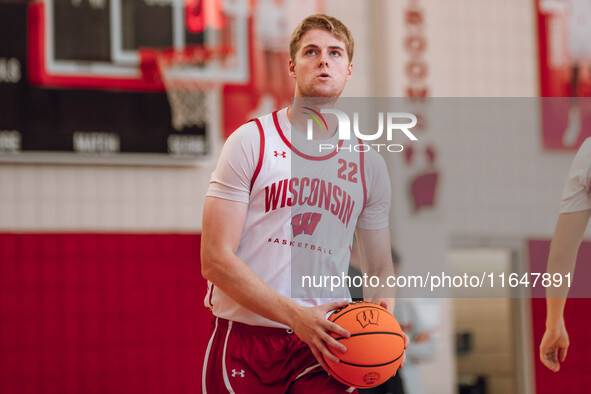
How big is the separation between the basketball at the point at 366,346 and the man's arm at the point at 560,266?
1122 millimetres

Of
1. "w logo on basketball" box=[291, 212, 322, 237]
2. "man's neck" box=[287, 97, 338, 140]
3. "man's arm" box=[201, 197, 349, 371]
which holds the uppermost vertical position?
"man's neck" box=[287, 97, 338, 140]

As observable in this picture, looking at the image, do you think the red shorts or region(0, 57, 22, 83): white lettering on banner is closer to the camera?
the red shorts

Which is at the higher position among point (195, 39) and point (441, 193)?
point (195, 39)

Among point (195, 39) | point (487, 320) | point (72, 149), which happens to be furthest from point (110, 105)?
point (487, 320)

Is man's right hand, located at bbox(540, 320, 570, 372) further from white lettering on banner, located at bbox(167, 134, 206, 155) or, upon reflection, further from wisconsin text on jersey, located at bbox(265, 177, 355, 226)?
white lettering on banner, located at bbox(167, 134, 206, 155)

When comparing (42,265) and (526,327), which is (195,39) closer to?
(42,265)

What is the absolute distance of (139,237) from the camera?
8398 mm

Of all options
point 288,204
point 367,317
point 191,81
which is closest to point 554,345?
point 367,317

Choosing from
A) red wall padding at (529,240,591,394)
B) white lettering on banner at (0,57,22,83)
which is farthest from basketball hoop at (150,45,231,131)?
red wall padding at (529,240,591,394)

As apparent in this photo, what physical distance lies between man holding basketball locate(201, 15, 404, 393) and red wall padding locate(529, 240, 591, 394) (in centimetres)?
651

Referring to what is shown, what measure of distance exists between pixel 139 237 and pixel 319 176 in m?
5.30

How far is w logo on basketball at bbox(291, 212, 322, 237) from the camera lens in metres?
3.35

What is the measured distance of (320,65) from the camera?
330 cm

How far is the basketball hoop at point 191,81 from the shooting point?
8.30 metres
